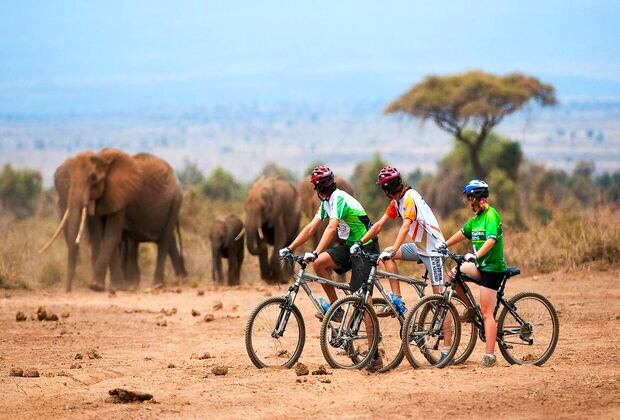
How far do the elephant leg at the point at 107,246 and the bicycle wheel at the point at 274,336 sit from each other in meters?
11.7

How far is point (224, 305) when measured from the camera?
22469 mm

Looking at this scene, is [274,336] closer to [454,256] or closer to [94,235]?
[454,256]

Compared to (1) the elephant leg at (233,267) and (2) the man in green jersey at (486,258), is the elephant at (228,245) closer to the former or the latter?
(1) the elephant leg at (233,267)

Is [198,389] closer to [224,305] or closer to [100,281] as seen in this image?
[224,305]

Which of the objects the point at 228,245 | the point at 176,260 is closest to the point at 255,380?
the point at 228,245

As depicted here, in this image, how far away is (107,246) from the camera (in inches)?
1076

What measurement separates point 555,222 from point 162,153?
479 ft

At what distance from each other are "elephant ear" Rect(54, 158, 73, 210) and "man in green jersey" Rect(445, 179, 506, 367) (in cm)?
1451

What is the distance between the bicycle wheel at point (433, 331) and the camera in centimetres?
1435

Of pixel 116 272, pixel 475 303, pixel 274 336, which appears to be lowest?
pixel 116 272

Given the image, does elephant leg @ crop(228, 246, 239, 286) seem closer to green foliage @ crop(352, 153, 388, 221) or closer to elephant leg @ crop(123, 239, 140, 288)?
elephant leg @ crop(123, 239, 140, 288)

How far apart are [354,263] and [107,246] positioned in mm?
13284

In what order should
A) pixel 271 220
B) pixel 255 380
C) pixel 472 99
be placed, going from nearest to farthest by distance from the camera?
pixel 255 380 < pixel 271 220 < pixel 472 99

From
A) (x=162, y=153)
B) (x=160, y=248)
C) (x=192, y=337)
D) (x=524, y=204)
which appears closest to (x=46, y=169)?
(x=162, y=153)
